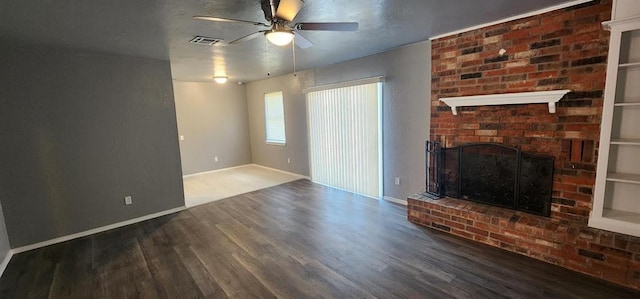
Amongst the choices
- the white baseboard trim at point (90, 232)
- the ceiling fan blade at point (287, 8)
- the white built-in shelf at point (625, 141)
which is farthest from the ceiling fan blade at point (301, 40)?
the white baseboard trim at point (90, 232)

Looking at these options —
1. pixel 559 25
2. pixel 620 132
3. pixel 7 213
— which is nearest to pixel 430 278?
pixel 620 132

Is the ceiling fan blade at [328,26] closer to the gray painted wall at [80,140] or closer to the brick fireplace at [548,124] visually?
the brick fireplace at [548,124]

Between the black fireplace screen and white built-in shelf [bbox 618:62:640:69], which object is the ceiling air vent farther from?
white built-in shelf [bbox 618:62:640:69]

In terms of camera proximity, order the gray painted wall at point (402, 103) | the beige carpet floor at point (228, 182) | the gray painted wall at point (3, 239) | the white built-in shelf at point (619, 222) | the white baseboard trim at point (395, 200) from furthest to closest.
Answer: the beige carpet floor at point (228, 182) → the white baseboard trim at point (395, 200) → the gray painted wall at point (402, 103) → the gray painted wall at point (3, 239) → the white built-in shelf at point (619, 222)

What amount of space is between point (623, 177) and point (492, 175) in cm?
102

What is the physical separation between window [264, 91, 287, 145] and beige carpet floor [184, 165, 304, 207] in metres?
0.85

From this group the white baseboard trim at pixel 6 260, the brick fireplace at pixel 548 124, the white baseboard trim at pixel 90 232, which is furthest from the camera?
the white baseboard trim at pixel 90 232

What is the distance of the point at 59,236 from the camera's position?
3482 millimetres

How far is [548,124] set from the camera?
273 cm

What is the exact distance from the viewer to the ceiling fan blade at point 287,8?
6.20 feet

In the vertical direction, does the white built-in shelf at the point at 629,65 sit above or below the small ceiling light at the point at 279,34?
below

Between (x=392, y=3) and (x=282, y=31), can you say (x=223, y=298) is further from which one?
(x=392, y=3)

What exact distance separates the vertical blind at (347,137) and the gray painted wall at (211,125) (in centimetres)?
279

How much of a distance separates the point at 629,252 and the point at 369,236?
7.05 ft
